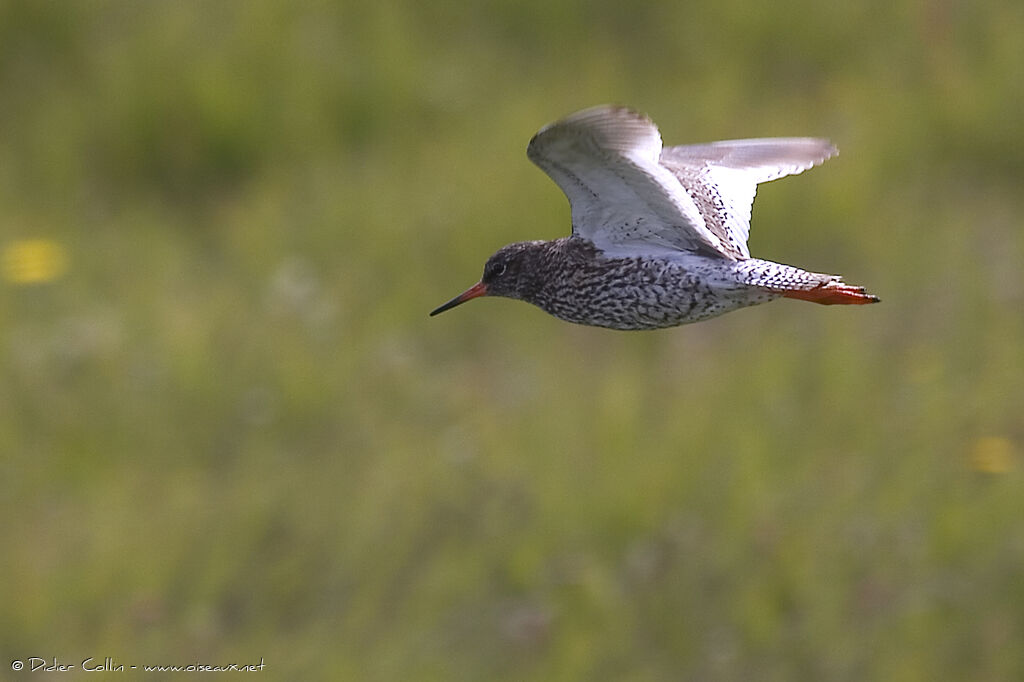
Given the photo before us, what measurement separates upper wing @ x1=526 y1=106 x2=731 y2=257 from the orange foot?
26 cm

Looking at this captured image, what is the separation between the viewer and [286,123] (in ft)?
32.6

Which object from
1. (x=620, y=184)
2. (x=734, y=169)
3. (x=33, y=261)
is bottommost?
(x=33, y=261)

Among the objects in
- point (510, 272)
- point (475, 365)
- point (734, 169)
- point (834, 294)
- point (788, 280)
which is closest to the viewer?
point (788, 280)

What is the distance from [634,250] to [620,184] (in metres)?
0.28

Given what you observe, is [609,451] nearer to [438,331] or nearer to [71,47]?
[438,331]

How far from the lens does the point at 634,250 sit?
5.52m

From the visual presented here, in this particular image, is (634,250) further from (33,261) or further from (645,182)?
(33,261)

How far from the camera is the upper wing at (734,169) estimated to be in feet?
19.4

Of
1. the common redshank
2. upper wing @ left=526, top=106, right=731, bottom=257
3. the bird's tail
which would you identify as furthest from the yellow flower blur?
the bird's tail

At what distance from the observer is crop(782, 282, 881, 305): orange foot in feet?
17.7

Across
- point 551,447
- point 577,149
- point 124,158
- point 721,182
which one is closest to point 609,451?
point 551,447

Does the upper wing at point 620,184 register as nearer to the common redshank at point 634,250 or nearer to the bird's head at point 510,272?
the common redshank at point 634,250

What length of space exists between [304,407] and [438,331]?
0.91 meters

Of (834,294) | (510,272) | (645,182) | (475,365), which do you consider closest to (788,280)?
(834,294)
